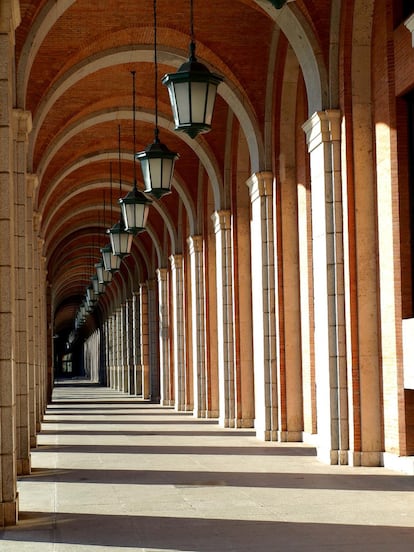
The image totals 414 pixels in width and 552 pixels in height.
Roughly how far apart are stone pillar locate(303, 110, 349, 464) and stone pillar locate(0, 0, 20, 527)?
18.9 feet

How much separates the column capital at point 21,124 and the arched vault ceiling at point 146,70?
0.75 feet

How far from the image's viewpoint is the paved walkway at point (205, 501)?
26.2ft

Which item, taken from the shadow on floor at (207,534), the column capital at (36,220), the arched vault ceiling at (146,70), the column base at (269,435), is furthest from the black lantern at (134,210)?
the shadow on floor at (207,534)

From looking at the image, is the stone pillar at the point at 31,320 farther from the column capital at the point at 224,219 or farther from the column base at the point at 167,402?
the column base at the point at 167,402

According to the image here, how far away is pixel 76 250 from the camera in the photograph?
50.0 m

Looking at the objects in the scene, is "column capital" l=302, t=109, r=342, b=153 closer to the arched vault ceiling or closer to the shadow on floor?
the arched vault ceiling

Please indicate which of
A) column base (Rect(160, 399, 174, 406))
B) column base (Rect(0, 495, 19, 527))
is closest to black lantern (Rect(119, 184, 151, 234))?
column base (Rect(0, 495, 19, 527))

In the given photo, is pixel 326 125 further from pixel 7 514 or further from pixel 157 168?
pixel 7 514

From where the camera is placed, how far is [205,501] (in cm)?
1028

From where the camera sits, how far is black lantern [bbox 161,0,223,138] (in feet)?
35.1

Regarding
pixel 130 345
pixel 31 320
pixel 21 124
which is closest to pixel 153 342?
pixel 130 345

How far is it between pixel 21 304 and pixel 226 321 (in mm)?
8662

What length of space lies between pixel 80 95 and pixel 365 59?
980cm

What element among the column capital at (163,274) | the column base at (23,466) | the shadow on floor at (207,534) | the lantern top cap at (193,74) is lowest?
the shadow on floor at (207,534)
